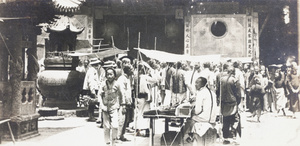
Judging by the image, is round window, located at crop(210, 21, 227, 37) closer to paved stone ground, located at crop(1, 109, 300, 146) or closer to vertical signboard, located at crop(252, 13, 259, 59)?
vertical signboard, located at crop(252, 13, 259, 59)

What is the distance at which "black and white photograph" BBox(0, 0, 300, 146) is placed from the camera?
16.8ft

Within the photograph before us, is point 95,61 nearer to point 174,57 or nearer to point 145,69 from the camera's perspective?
point 145,69

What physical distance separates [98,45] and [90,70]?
51 centimetres

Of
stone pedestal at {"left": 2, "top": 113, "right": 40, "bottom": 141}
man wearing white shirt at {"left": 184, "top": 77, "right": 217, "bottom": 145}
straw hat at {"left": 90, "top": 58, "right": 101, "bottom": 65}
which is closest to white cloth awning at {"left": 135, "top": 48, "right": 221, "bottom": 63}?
straw hat at {"left": 90, "top": 58, "right": 101, "bottom": 65}

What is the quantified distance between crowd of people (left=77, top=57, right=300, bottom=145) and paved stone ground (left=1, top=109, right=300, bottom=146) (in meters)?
0.18

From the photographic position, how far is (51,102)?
265 inches

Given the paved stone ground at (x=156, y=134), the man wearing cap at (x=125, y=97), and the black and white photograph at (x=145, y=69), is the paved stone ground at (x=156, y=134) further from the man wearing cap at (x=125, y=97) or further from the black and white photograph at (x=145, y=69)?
the man wearing cap at (x=125, y=97)

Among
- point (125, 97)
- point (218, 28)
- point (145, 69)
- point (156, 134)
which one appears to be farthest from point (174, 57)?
point (156, 134)

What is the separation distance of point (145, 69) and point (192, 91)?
A: 926 millimetres

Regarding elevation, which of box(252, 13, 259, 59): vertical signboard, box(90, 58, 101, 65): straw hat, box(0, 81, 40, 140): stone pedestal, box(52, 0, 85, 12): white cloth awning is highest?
box(52, 0, 85, 12): white cloth awning

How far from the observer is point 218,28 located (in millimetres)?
5961

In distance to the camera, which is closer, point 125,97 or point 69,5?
point 125,97

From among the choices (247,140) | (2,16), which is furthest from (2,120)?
(247,140)

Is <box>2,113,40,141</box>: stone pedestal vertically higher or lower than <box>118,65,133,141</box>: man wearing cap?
lower
